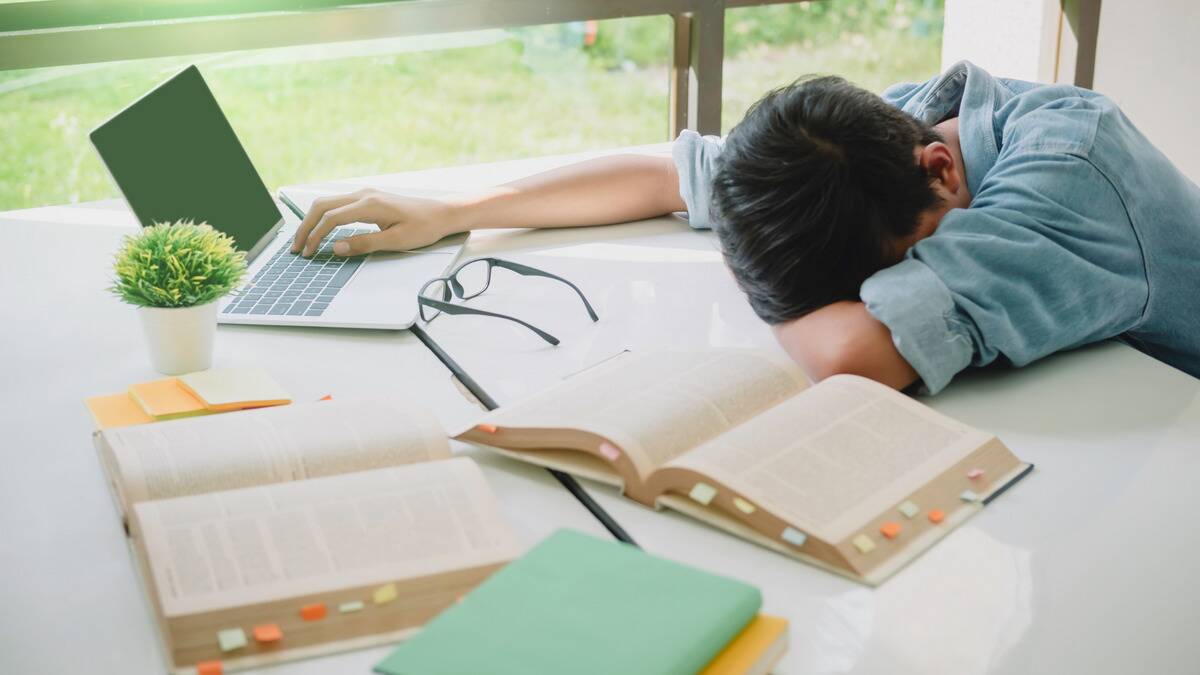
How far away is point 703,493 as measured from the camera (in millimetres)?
766

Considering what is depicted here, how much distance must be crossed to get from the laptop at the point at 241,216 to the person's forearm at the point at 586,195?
70 mm

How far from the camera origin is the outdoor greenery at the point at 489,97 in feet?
13.2

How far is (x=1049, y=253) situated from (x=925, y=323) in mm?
147

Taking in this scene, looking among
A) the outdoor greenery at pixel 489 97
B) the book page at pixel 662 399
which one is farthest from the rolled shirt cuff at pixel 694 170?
the outdoor greenery at pixel 489 97

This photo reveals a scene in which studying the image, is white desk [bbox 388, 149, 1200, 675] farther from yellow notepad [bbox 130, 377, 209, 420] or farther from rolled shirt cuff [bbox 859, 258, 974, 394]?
yellow notepad [bbox 130, 377, 209, 420]

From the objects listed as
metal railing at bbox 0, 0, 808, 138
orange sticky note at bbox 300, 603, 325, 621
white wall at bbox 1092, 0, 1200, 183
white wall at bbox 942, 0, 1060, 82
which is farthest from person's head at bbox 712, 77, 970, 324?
white wall at bbox 1092, 0, 1200, 183

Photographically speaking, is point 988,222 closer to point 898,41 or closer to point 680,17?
point 680,17

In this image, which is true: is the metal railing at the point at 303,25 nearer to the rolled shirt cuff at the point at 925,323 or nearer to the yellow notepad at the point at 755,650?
the rolled shirt cuff at the point at 925,323

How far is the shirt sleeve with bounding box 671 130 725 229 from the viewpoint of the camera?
1.42m

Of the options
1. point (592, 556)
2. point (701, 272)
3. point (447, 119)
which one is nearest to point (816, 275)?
point (701, 272)

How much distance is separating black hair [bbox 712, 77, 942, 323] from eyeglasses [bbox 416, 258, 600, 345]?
0.21 metres

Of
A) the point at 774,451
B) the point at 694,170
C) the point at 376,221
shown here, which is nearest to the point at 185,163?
the point at 376,221

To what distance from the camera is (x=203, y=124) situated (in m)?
1.35

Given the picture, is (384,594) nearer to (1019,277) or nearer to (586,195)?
(1019,277)
